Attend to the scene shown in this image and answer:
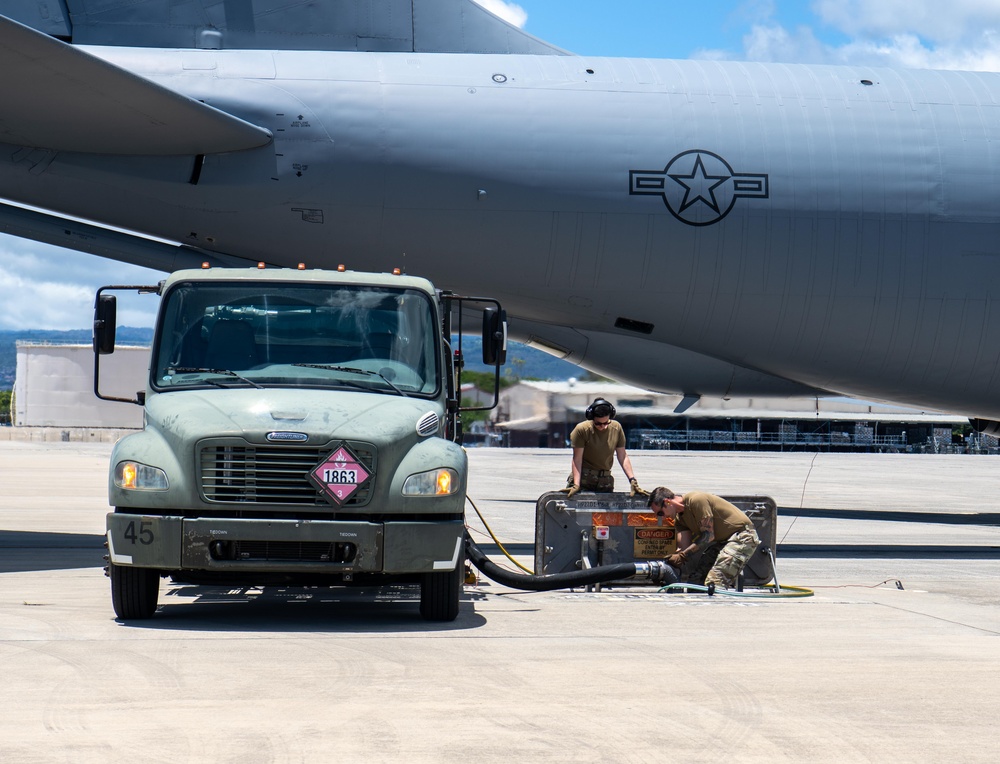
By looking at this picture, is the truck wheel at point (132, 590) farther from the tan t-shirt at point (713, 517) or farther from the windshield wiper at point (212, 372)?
the tan t-shirt at point (713, 517)

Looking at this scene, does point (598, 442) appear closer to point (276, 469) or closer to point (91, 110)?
point (276, 469)

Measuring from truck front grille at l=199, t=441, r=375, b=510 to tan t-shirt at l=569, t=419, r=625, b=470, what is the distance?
4.99 meters

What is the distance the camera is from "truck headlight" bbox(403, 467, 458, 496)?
8.91 m

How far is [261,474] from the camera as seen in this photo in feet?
28.7

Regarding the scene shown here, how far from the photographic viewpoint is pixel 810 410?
8725 cm

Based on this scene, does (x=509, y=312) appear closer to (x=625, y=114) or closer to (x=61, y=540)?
(x=625, y=114)

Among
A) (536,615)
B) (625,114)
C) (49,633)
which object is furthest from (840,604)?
(625,114)

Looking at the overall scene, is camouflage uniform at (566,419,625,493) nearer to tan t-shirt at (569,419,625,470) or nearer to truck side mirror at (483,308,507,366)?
tan t-shirt at (569,419,625,470)

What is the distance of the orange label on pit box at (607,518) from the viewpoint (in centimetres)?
1191

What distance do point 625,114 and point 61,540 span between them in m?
9.47

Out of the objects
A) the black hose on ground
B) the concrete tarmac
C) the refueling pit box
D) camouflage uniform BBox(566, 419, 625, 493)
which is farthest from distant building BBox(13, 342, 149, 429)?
the black hose on ground

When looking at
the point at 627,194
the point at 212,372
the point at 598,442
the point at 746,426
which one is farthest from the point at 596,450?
the point at 746,426

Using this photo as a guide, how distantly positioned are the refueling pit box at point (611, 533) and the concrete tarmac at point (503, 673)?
43 centimetres

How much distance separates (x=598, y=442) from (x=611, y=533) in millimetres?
1692
